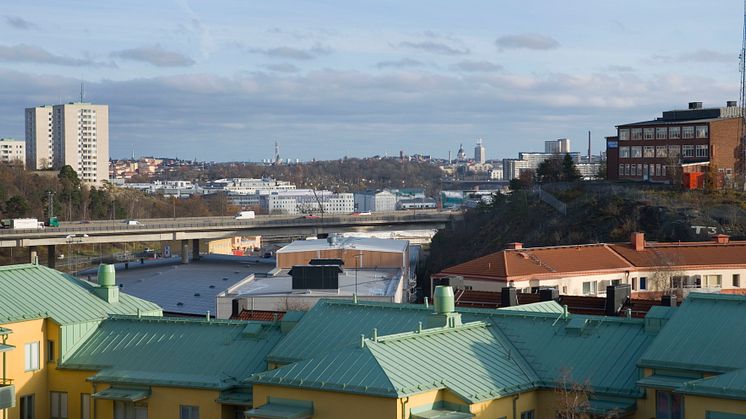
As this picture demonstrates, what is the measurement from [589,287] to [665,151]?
4938 cm

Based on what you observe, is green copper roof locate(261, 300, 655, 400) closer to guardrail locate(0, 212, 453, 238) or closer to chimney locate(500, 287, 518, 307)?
chimney locate(500, 287, 518, 307)

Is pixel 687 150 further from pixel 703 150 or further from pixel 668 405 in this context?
pixel 668 405

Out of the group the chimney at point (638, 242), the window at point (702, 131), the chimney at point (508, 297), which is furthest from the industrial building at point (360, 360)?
the window at point (702, 131)

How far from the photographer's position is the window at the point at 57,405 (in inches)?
1375

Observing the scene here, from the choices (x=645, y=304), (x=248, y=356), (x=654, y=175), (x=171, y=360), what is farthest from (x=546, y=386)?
(x=654, y=175)

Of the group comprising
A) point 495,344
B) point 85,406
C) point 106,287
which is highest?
point 106,287

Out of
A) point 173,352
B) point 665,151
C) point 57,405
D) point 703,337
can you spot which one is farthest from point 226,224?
point 703,337

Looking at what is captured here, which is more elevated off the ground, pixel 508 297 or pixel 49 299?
pixel 49 299

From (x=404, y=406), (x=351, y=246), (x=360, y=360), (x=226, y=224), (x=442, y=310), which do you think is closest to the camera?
(x=404, y=406)

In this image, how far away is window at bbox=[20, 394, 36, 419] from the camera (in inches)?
1361

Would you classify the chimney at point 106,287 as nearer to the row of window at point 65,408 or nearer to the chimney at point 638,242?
the row of window at point 65,408

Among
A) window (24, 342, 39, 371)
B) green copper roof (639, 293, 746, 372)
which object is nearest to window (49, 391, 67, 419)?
window (24, 342, 39, 371)

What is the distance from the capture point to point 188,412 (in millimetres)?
31922

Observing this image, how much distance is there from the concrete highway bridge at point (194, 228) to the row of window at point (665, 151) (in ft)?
117
